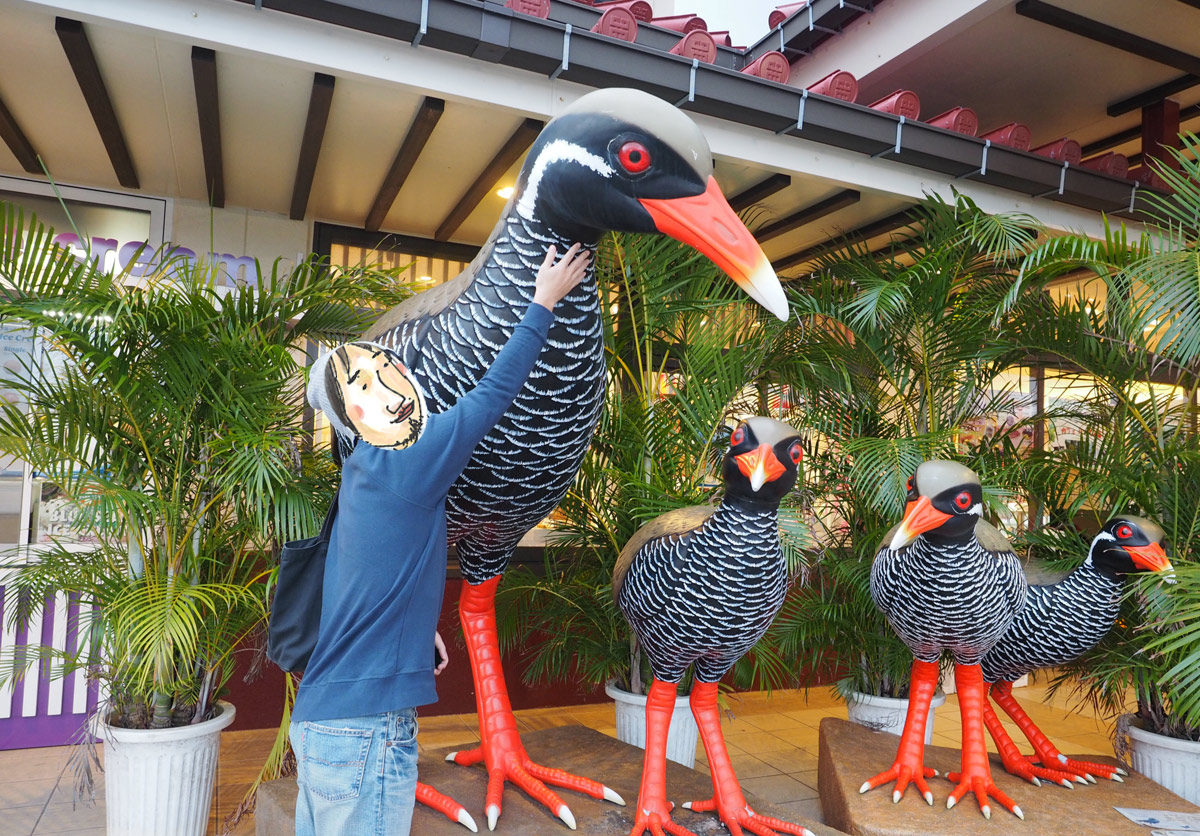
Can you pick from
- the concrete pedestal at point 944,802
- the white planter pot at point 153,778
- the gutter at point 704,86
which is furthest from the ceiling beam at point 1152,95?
the white planter pot at point 153,778

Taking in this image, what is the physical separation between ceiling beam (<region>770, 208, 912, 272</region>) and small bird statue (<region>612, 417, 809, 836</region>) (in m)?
2.31

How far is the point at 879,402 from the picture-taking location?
12.2 ft

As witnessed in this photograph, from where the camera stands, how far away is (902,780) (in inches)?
99.2

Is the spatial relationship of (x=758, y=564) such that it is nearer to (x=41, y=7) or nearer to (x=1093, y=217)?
(x=41, y=7)

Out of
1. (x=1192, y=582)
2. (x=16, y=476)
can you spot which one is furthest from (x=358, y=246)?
(x=1192, y=582)

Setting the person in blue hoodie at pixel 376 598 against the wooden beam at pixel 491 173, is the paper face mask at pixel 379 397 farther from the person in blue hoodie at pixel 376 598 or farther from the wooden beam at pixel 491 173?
the wooden beam at pixel 491 173

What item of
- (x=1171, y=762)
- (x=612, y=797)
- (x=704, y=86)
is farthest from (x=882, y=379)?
(x=612, y=797)

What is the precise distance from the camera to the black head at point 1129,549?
2598mm

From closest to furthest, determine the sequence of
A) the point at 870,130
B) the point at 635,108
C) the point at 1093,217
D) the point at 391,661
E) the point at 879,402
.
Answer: the point at 391,661 < the point at 635,108 < the point at 870,130 < the point at 879,402 < the point at 1093,217

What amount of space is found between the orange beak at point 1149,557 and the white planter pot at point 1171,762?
2.63 feet

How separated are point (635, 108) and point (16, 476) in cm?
365

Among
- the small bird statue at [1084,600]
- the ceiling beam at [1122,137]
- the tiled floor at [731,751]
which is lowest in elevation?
the tiled floor at [731,751]

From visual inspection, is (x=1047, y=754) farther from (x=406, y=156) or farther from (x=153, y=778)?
(x=406, y=156)

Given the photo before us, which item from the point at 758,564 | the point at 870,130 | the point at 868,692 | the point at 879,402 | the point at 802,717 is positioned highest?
the point at 870,130
